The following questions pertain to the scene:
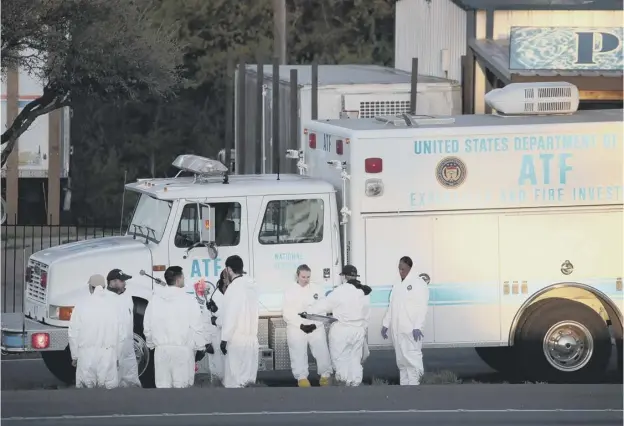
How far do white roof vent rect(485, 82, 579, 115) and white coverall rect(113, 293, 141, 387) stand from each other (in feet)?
15.7

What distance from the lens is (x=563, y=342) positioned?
1380 cm

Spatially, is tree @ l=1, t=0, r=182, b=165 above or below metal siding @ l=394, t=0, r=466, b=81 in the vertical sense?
below

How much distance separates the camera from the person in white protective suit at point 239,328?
12.8 meters

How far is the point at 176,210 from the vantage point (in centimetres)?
1324

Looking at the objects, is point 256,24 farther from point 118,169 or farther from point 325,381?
point 325,381

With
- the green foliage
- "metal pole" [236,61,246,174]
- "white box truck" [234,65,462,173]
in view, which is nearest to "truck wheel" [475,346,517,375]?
"white box truck" [234,65,462,173]

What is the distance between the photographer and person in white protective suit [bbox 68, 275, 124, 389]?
495 inches

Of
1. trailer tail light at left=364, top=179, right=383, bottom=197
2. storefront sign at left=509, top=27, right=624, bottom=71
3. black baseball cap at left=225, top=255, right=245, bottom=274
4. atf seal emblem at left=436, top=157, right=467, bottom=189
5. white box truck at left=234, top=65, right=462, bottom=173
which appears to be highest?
storefront sign at left=509, top=27, right=624, bottom=71

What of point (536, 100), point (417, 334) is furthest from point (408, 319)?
point (536, 100)

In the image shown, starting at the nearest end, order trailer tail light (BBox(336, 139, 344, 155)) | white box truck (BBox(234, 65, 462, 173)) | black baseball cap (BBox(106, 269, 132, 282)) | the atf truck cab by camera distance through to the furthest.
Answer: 1. black baseball cap (BBox(106, 269, 132, 282))
2. the atf truck cab
3. trailer tail light (BBox(336, 139, 344, 155))
4. white box truck (BBox(234, 65, 462, 173))

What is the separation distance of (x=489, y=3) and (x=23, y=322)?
10.2 meters

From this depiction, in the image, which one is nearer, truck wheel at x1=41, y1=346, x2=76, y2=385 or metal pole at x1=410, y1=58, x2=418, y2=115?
truck wheel at x1=41, y1=346, x2=76, y2=385

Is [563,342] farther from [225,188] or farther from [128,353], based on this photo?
[128,353]

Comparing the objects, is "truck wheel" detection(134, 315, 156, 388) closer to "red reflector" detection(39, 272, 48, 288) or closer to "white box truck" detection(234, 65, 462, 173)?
"red reflector" detection(39, 272, 48, 288)
